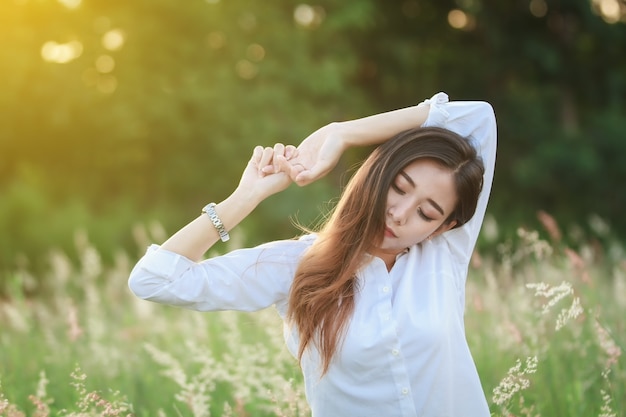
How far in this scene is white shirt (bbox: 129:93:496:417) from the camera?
2.14 meters

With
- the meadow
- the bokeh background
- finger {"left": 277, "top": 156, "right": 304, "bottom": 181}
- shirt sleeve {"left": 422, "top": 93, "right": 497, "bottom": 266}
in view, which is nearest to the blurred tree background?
the bokeh background

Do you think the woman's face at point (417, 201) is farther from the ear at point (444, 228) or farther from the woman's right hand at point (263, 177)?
the woman's right hand at point (263, 177)

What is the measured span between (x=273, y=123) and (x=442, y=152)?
11283 millimetres

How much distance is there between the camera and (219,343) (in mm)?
4152

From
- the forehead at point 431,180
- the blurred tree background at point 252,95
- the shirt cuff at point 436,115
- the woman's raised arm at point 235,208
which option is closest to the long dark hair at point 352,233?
the forehead at point 431,180

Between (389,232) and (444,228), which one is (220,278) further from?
Answer: (444,228)

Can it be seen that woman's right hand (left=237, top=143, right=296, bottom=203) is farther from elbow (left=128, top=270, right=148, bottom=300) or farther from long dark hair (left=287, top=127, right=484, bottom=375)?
elbow (left=128, top=270, right=148, bottom=300)

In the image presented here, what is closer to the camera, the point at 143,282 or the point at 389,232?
the point at 143,282

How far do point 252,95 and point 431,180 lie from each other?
11.7 meters

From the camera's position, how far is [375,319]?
217 cm

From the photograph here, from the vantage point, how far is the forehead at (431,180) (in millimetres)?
2234

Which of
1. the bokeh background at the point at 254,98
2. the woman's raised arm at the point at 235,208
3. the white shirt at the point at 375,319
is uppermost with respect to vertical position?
the bokeh background at the point at 254,98

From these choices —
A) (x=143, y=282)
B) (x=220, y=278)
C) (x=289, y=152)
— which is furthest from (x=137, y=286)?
(x=289, y=152)

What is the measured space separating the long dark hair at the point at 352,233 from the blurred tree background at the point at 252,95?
10.4 metres
